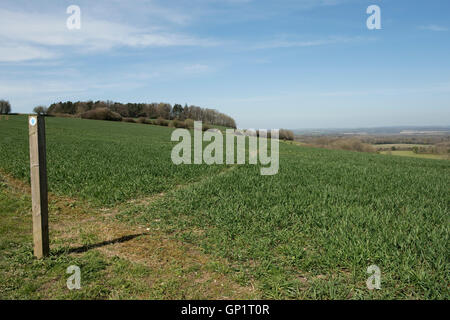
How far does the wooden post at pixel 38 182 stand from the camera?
462 cm

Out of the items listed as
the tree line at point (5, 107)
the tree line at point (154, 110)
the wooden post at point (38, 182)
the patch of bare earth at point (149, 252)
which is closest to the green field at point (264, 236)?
the patch of bare earth at point (149, 252)

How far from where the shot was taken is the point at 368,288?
3848mm

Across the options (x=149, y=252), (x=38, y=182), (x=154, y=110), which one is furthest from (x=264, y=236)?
(x=154, y=110)

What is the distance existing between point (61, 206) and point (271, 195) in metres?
6.19

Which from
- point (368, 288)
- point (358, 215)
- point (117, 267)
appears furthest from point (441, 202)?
point (117, 267)

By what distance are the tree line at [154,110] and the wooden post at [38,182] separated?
8731 centimetres

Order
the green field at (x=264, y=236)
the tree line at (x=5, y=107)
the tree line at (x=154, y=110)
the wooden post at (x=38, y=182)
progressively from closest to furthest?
1. the green field at (x=264, y=236)
2. the wooden post at (x=38, y=182)
3. the tree line at (x=5, y=107)
4. the tree line at (x=154, y=110)

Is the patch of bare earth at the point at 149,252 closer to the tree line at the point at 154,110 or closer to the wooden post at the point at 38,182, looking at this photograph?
the wooden post at the point at 38,182

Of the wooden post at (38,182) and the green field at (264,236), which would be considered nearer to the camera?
the green field at (264,236)

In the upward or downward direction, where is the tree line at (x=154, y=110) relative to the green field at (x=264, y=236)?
upward

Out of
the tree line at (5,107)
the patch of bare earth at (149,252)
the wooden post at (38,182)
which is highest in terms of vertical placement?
the tree line at (5,107)

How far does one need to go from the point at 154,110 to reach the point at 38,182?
9910 cm

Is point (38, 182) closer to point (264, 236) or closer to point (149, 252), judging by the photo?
point (149, 252)

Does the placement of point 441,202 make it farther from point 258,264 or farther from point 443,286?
point 258,264
